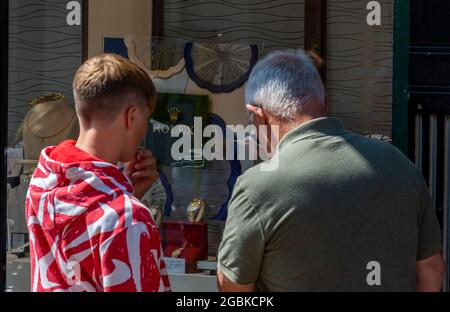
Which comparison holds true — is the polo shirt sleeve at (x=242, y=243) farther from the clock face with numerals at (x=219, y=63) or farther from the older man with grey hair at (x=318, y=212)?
the clock face with numerals at (x=219, y=63)

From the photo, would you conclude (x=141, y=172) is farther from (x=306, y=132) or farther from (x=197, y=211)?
(x=197, y=211)

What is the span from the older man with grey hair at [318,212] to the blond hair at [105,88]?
36 cm

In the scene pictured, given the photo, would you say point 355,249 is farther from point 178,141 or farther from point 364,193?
point 178,141

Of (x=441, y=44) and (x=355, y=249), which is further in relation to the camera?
(x=441, y=44)

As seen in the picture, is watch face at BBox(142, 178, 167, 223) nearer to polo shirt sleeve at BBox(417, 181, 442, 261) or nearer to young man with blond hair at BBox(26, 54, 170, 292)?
young man with blond hair at BBox(26, 54, 170, 292)

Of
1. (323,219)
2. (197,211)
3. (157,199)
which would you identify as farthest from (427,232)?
(157,199)

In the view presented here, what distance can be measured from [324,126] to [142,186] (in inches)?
27.9

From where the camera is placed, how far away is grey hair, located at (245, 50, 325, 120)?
187 centimetres

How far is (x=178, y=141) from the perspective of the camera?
320 centimetres

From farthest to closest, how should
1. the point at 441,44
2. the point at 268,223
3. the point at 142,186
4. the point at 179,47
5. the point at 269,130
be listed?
1. the point at 179,47
2. the point at 441,44
3. the point at 142,186
4. the point at 269,130
5. the point at 268,223

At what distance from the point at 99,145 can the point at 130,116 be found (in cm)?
11

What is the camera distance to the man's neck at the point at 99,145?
1.82 meters

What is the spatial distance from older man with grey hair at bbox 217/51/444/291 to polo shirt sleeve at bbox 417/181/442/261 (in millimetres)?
21

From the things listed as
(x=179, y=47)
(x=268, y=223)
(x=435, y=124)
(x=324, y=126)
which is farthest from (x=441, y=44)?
(x=268, y=223)
